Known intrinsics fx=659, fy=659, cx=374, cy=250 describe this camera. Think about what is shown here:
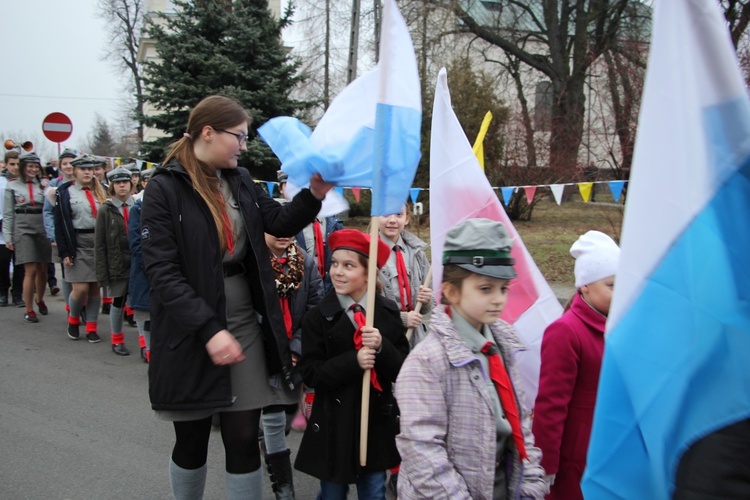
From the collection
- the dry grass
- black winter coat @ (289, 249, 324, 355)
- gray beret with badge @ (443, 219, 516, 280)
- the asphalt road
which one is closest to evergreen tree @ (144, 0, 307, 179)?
the dry grass

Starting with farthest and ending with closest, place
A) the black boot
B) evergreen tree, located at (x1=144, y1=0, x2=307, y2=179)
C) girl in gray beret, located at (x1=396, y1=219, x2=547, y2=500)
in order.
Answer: evergreen tree, located at (x1=144, y1=0, x2=307, y2=179), the black boot, girl in gray beret, located at (x1=396, y1=219, x2=547, y2=500)

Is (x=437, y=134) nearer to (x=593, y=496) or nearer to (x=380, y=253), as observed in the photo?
(x=380, y=253)

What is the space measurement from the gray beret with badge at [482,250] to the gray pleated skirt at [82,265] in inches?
234

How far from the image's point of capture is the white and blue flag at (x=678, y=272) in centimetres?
146

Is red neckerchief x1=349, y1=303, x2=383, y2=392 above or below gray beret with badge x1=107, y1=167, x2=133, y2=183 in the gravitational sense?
below

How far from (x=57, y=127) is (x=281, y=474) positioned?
13.5 meters

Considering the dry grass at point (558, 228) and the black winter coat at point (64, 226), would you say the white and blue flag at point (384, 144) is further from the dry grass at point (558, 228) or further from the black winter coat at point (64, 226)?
the black winter coat at point (64, 226)

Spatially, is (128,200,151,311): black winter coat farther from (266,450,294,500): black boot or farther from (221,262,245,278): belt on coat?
(221,262,245,278): belt on coat

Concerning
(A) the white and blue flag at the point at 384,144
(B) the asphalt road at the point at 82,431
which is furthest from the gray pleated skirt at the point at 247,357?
(B) the asphalt road at the point at 82,431

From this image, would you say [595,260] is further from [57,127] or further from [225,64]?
[57,127]

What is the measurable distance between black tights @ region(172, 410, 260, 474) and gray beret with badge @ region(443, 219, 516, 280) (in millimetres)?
1201

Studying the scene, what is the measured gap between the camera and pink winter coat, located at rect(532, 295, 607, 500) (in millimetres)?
2666

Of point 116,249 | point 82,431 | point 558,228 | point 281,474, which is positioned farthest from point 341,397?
point 558,228

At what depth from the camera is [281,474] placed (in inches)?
143
